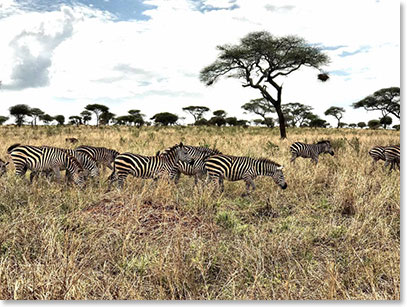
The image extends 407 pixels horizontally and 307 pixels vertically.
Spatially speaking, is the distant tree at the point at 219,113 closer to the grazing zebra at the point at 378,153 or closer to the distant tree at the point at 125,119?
the distant tree at the point at 125,119

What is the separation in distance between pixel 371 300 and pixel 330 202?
9.00 feet

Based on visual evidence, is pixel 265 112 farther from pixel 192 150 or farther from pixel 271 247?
pixel 271 247

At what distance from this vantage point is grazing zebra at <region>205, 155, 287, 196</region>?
5.73m

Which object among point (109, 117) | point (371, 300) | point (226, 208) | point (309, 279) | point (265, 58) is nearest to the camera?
point (371, 300)

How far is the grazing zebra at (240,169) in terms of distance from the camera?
573 cm

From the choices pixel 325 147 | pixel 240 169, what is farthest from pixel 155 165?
pixel 325 147

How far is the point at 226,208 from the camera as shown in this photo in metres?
4.74

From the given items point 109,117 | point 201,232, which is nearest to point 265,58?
point 201,232

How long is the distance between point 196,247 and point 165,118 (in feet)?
121

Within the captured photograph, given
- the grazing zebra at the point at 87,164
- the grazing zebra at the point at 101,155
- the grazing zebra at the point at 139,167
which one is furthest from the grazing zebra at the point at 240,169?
the grazing zebra at the point at 101,155

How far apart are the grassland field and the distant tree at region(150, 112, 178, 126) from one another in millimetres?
34202

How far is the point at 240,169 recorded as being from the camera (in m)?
5.78

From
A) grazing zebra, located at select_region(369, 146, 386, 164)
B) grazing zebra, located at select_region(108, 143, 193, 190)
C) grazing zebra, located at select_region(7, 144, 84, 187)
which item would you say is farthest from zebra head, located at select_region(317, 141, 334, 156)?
grazing zebra, located at select_region(7, 144, 84, 187)

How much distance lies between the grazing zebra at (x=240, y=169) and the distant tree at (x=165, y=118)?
33.4m
